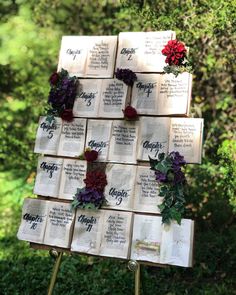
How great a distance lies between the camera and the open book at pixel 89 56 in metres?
3.57

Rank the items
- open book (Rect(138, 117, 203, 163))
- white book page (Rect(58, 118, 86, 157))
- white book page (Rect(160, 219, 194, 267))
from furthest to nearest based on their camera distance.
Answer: white book page (Rect(58, 118, 86, 157)) → open book (Rect(138, 117, 203, 163)) → white book page (Rect(160, 219, 194, 267))

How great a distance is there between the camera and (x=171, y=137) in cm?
322

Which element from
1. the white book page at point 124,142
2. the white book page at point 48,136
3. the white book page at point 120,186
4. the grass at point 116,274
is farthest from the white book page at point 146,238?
the grass at point 116,274

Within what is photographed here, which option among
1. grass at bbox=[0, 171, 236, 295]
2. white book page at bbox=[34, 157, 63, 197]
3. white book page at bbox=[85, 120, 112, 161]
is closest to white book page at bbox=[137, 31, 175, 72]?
white book page at bbox=[85, 120, 112, 161]

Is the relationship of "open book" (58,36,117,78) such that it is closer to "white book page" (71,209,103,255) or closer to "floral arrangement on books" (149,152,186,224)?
"floral arrangement on books" (149,152,186,224)

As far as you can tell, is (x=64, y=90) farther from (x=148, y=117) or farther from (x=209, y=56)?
(x=209, y=56)

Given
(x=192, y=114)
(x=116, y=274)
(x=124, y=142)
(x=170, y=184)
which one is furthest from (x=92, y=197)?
(x=192, y=114)

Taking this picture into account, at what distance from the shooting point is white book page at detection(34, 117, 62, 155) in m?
3.56

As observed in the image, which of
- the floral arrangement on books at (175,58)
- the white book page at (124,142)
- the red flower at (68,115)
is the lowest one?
the white book page at (124,142)

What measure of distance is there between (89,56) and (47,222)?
1235 mm

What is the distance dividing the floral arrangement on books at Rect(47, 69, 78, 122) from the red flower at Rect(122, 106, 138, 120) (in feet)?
1.49

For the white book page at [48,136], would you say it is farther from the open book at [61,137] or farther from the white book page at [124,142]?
the white book page at [124,142]

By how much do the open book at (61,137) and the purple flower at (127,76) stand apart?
1.31ft

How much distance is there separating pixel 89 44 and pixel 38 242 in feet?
4.85
